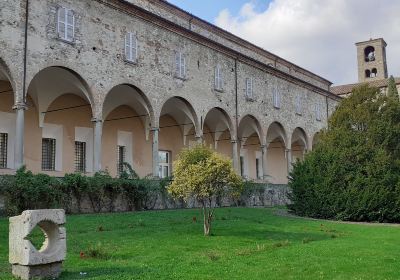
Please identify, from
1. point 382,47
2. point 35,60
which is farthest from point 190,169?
point 382,47

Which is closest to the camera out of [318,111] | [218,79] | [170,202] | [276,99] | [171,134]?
[170,202]

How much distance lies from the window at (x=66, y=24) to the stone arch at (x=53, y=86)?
1.16 meters

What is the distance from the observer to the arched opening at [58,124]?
64.0 feet

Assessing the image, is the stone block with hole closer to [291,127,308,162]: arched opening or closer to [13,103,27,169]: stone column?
[13,103,27,169]: stone column

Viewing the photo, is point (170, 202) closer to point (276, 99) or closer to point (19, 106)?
point (19, 106)

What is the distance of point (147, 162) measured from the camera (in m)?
25.8

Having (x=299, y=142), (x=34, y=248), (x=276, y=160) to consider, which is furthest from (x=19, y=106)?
(x=299, y=142)

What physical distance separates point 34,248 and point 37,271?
323 millimetres

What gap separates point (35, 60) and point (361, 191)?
488 inches

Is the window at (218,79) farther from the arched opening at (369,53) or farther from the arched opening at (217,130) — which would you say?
the arched opening at (369,53)

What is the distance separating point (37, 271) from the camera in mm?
6605

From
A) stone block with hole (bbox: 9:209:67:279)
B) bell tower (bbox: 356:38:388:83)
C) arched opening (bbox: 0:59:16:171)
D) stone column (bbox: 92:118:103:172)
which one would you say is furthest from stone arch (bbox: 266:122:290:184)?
stone block with hole (bbox: 9:209:67:279)

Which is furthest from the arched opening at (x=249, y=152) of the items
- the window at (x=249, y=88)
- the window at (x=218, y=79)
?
the window at (x=218, y=79)

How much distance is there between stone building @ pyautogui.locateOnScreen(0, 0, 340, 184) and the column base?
31.6 ft
